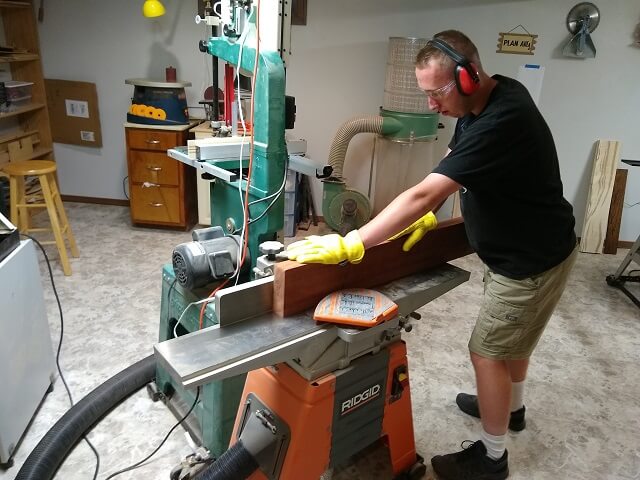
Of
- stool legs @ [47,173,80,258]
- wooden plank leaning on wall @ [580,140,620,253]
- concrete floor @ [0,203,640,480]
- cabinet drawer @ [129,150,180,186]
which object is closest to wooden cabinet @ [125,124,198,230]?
cabinet drawer @ [129,150,180,186]

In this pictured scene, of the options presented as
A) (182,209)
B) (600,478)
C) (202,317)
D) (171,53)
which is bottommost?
(600,478)

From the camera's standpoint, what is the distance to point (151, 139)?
138 inches

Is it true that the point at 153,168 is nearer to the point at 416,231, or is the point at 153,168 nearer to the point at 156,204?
the point at 156,204

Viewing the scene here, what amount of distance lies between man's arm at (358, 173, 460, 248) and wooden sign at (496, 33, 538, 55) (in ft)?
9.36

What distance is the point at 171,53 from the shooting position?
380 cm

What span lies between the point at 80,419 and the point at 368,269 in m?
1.28

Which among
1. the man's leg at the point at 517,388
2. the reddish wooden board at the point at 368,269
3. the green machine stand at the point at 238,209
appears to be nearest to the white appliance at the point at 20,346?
the green machine stand at the point at 238,209

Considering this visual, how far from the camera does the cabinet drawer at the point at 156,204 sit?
3.63 meters

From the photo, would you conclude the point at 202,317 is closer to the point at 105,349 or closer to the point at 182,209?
the point at 105,349

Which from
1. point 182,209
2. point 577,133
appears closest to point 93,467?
point 182,209

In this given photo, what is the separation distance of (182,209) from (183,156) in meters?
1.97

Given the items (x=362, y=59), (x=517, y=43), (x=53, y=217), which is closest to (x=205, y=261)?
(x=53, y=217)

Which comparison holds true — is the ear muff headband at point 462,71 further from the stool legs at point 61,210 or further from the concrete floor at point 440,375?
the stool legs at point 61,210

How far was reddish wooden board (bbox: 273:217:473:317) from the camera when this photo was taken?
1.16m
